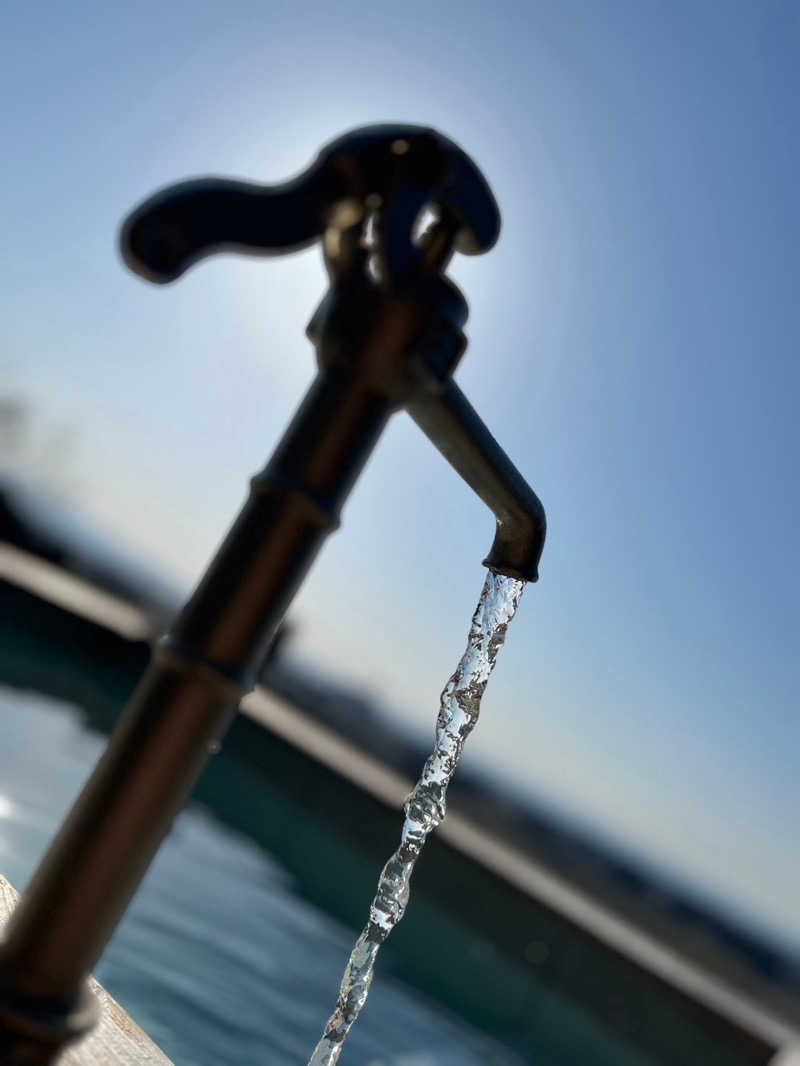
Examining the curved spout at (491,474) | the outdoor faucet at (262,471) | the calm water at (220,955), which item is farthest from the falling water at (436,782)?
the calm water at (220,955)

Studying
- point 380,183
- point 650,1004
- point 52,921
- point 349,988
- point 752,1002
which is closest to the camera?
point 52,921

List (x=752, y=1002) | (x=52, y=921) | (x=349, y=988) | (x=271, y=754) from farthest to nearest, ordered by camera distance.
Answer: (x=752, y=1002), (x=271, y=754), (x=349, y=988), (x=52, y=921)

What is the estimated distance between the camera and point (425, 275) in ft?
2.63

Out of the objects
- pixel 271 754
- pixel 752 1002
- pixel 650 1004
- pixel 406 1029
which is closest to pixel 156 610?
pixel 271 754

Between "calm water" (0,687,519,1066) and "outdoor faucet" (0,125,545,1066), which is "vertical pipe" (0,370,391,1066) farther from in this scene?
"calm water" (0,687,519,1066)

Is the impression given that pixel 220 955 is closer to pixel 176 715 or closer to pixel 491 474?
pixel 491 474

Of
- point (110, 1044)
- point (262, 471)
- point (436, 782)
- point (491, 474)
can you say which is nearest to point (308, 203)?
point (262, 471)

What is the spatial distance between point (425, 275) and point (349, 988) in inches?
39.2

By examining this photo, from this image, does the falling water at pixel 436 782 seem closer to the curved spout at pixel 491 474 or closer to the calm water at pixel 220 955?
the curved spout at pixel 491 474

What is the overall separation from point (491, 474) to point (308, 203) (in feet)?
1.09

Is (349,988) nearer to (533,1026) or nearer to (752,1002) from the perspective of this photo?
(533,1026)

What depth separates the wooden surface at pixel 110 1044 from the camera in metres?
1.20

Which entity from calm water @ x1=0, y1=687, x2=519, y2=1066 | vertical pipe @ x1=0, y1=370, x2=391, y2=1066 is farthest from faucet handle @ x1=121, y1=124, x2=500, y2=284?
calm water @ x1=0, y1=687, x2=519, y2=1066

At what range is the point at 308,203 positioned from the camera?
2.55ft
